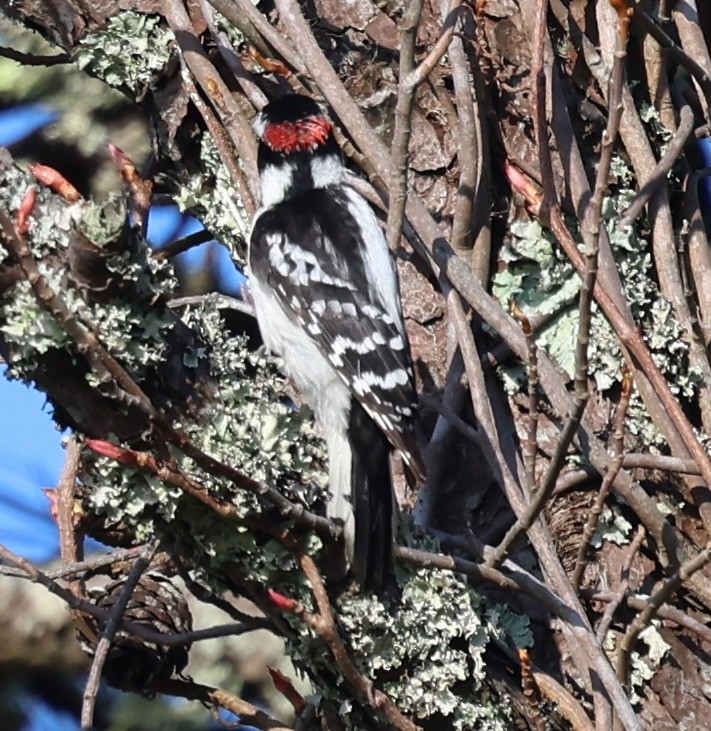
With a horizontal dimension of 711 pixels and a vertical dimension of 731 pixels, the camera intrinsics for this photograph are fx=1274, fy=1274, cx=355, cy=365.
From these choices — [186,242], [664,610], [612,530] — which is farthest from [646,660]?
[186,242]

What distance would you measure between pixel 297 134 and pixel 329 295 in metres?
0.44

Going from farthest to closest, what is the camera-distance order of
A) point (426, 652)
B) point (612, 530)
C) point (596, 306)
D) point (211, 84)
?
point (211, 84)
point (596, 306)
point (612, 530)
point (426, 652)

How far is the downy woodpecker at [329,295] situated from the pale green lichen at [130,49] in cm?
32

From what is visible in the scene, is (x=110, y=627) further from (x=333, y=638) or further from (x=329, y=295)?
(x=329, y=295)

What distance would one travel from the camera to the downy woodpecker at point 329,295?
2822 millimetres

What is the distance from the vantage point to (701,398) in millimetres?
2859

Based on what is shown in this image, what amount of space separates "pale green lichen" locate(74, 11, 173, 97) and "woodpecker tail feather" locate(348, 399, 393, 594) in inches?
41.7

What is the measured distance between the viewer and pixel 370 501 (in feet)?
8.29

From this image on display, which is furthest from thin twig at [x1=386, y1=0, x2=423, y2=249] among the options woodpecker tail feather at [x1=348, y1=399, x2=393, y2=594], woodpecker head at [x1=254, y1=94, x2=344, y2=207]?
woodpecker head at [x1=254, y1=94, x2=344, y2=207]

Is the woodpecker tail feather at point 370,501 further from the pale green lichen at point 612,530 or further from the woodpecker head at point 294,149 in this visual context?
the woodpecker head at point 294,149

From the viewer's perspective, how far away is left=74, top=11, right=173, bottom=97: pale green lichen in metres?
3.31

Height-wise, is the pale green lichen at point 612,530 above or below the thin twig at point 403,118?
below

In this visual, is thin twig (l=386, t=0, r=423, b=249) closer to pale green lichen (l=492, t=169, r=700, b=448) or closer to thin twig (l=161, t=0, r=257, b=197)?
→ pale green lichen (l=492, t=169, r=700, b=448)

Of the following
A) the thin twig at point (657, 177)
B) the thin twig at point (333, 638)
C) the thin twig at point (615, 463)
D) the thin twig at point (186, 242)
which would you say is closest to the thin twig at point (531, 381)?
the thin twig at point (615, 463)
